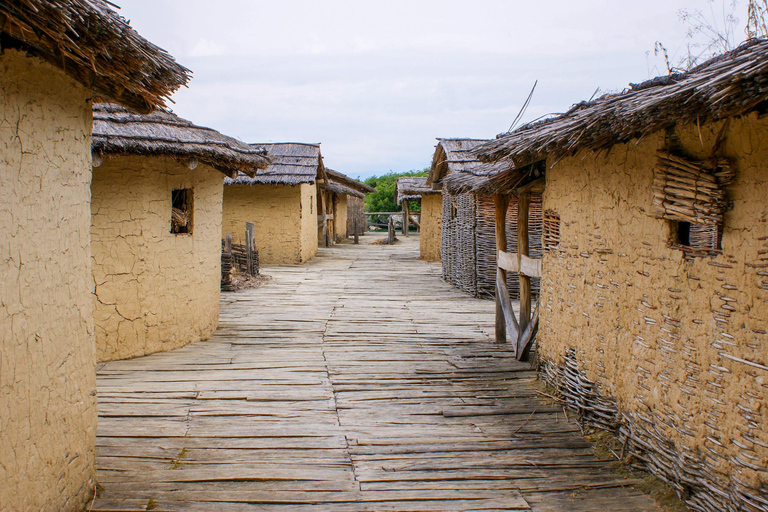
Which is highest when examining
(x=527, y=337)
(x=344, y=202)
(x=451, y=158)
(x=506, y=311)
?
(x=451, y=158)

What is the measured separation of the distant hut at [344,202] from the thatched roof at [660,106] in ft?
59.1

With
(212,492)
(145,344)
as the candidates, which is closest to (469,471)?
(212,492)

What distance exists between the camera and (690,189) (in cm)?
343

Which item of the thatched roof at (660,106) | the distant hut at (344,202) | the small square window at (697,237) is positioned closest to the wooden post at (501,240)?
the thatched roof at (660,106)

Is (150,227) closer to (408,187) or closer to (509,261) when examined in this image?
(509,261)

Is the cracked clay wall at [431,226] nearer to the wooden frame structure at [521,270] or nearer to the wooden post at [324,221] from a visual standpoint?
the wooden post at [324,221]

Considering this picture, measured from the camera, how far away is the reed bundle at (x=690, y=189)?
10.6ft

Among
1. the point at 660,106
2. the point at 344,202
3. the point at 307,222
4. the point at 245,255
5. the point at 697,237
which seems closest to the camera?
the point at 660,106

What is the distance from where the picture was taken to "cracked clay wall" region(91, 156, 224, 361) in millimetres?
6395

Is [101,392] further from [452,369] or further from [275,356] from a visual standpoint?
[452,369]

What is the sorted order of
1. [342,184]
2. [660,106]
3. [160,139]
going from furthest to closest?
1. [342,184]
2. [160,139]
3. [660,106]

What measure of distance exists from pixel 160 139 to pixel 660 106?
5.28 metres

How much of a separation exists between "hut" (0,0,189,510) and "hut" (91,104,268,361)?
8.92ft

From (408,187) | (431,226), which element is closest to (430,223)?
(431,226)
